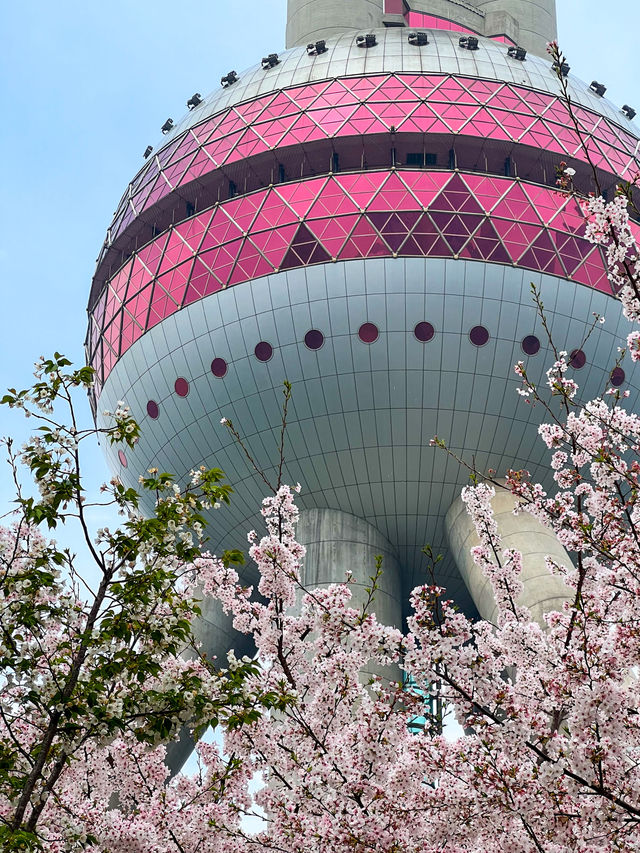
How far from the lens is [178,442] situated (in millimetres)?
25641

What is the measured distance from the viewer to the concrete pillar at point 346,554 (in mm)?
24109

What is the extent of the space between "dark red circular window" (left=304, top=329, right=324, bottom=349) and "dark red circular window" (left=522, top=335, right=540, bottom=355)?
193 inches

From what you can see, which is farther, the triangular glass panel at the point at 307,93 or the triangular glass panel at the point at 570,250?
the triangular glass panel at the point at 307,93

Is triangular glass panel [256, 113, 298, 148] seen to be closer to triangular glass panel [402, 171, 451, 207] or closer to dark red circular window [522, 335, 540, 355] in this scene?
triangular glass panel [402, 171, 451, 207]

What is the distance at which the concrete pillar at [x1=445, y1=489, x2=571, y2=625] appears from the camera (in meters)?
20.5

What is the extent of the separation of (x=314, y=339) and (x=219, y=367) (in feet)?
8.61

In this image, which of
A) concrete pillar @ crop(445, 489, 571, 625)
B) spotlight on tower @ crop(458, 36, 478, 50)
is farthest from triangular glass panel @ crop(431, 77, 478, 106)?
concrete pillar @ crop(445, 489, 571, 625)

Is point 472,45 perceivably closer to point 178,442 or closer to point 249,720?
point 178,442

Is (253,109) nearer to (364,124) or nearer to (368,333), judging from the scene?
(364,124)

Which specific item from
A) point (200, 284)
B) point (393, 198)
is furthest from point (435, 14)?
point (200, 284)

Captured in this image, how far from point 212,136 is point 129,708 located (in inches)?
877

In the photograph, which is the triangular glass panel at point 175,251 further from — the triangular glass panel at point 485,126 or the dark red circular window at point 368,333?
the triangular glass panel at point 485,126

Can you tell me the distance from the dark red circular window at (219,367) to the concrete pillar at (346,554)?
422 centimetres

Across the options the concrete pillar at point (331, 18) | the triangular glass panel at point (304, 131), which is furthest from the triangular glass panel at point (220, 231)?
the concrete pillar at point (331, 18)
